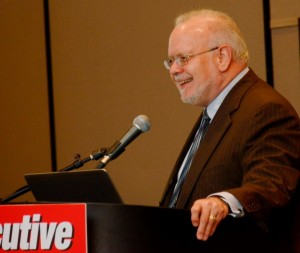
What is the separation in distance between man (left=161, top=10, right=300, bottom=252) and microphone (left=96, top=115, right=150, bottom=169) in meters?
0.22

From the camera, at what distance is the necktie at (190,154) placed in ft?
7.90

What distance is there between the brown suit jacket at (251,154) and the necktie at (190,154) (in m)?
0.14

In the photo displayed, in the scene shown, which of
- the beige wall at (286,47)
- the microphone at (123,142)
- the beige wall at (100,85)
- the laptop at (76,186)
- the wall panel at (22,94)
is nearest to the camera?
the laptop at (76,186)

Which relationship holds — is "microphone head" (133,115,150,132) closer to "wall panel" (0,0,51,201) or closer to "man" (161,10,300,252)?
"man" (161,10,300,252)

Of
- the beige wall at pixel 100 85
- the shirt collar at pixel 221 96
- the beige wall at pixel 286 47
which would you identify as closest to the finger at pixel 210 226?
the shirt collar at pixel 221 96

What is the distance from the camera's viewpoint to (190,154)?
8.14ft

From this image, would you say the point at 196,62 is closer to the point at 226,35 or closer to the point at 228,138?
the point at 226,35

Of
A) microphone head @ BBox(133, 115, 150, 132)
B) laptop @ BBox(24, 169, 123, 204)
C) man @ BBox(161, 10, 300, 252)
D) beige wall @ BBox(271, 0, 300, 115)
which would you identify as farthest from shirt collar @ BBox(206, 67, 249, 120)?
beige wall @ BBox(271, 0, 300, 115)

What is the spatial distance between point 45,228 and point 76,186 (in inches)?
20.0

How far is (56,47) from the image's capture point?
4.93m

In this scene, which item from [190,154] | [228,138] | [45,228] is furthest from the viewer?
[190,154]

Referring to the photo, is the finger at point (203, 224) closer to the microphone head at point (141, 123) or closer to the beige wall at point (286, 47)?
the microphone head at point (141, 123)

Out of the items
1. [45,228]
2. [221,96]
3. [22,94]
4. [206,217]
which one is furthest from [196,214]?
[22,94]

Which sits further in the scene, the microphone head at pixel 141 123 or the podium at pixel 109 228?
the microphone head at pixel 141 123
